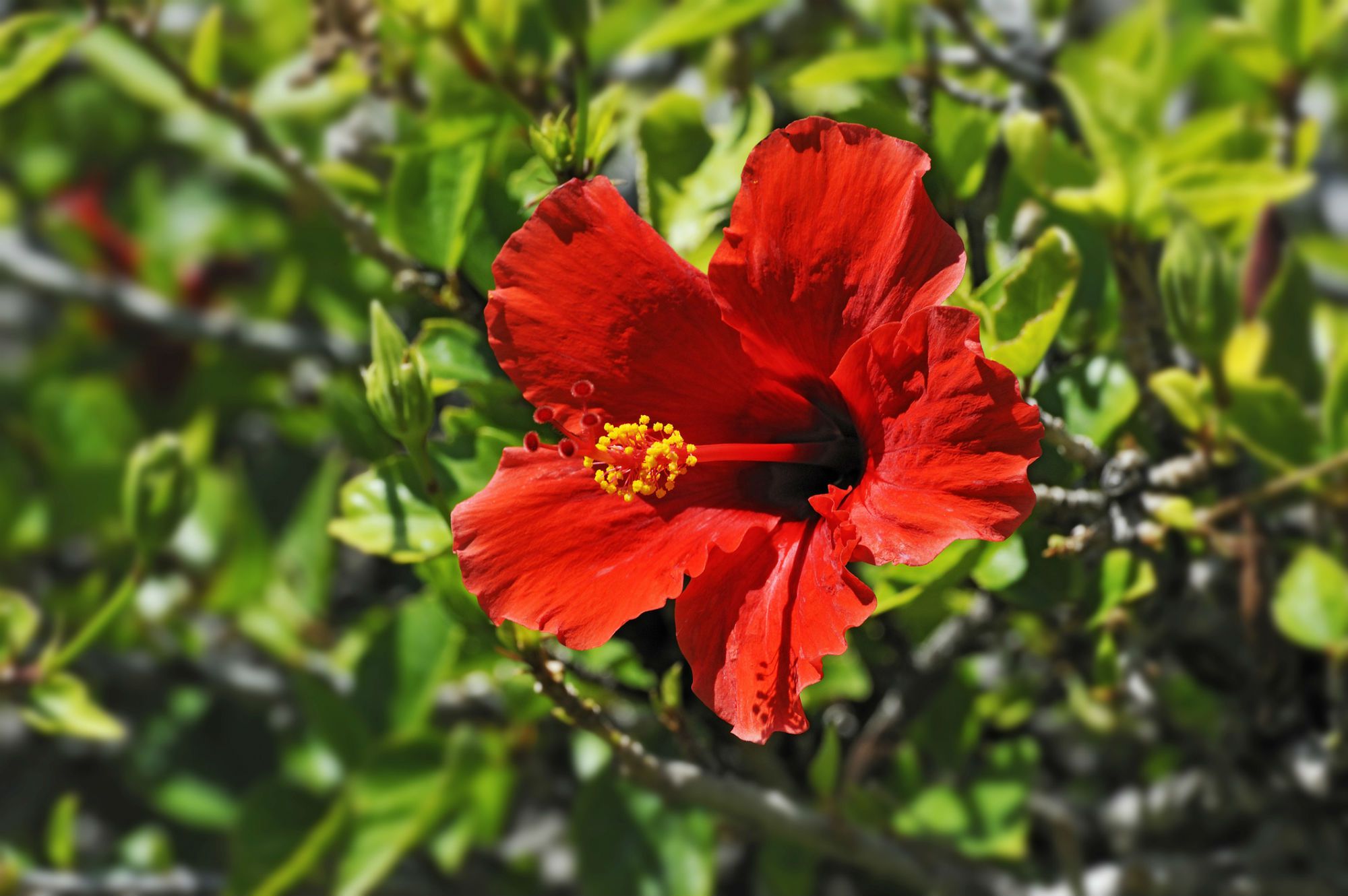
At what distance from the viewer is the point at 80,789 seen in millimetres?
2287

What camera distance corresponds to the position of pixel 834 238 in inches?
38.5

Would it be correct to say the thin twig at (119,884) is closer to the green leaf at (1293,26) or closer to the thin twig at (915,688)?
the thin twig at (915,688)

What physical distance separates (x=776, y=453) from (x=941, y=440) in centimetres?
→ 18

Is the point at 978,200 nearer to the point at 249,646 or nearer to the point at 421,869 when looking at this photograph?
the point at 421,869

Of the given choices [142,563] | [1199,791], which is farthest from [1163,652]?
[142,563]

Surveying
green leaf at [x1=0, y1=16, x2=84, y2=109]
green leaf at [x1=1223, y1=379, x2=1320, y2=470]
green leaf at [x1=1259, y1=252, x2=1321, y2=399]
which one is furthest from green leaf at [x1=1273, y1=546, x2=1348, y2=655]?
green leaf at [x1=0, y1=16, x2=84, y2=109]

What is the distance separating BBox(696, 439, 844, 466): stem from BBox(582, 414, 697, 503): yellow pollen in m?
0.03

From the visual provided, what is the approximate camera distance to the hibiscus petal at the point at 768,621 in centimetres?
94

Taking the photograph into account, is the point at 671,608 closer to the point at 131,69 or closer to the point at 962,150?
the point at 962,150

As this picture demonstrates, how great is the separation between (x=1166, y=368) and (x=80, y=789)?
198cm

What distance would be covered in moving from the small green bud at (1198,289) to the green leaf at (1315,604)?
0.89ft

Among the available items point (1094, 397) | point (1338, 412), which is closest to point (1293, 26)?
point (1338, 412)

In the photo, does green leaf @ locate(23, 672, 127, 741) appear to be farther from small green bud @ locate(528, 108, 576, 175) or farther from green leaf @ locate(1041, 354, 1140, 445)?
green leaf @ locate(1041, 354, 1140, 445)

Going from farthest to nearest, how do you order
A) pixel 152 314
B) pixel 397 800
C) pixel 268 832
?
1. pixel 152 314
2. pixel 268 832
3. pixel 397 800
